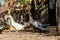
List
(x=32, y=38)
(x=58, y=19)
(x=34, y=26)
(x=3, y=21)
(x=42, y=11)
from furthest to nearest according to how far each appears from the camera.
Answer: (x=42, y=11) < (x=3, y=21) < (x=34, y=26) < (x=58, y=19) < (x=32, y=38)

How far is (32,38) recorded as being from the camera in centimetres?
860

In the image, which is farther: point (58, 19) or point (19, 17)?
point (19, 17)

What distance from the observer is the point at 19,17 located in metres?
13.8

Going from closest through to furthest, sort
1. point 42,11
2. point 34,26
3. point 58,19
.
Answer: point 58,19 → point 34,26 → point 42,11

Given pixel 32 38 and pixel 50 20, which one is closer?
pixel 32 38

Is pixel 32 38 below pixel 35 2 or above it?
below

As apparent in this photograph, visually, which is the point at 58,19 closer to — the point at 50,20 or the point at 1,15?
the point at 50,20

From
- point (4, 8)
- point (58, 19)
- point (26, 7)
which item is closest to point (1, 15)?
point (4, 8)

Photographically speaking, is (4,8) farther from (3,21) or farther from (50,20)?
(50,20)

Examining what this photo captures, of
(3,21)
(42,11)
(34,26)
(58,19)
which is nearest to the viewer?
(58,19)

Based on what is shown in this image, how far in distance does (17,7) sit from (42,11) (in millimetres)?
1522

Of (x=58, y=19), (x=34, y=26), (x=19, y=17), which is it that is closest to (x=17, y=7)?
(x=19, y=17)

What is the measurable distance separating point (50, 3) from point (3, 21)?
2778mm

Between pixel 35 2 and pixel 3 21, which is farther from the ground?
pixel 35 2
